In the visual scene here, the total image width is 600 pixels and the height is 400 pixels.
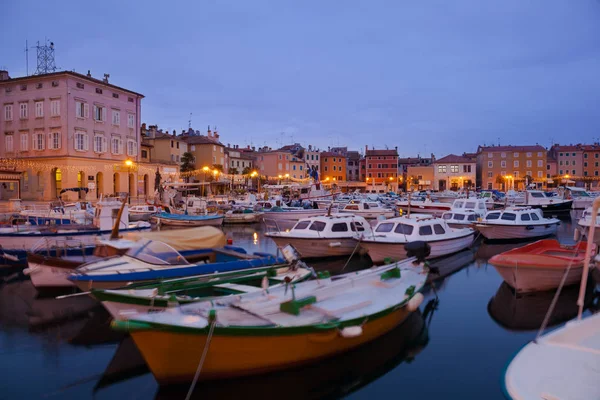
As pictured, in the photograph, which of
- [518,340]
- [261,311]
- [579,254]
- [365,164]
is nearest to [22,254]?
[261,311]

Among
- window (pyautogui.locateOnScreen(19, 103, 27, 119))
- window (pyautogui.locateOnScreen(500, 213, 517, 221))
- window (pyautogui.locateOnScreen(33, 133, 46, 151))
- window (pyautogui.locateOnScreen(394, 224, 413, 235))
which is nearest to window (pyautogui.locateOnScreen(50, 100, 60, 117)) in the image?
window (pyautogui.locateOnScreen(33, 133, 46, 151))

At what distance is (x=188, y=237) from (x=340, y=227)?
7962 millimetres

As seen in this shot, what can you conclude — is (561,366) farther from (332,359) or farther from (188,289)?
(188,289)

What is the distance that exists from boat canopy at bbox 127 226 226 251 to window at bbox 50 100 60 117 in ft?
120

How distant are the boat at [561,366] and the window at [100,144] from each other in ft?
161

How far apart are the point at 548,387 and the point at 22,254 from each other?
20021 millimetres

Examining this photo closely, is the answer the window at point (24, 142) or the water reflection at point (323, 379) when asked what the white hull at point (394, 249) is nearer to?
the water reflection at point (323, 379)

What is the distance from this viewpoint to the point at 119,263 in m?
12.9

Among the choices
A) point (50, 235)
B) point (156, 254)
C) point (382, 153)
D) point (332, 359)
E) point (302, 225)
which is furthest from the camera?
point (382, 153)

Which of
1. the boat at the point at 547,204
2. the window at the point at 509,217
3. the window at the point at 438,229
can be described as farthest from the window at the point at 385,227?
the boat at the point at 547,204

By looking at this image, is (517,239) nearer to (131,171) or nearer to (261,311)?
(261,311)

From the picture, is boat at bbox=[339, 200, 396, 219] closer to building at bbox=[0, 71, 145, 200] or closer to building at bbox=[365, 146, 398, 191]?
building at bbox=[0, 71, 145, 200]

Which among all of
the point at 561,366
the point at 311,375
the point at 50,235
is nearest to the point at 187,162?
the point at 50,235

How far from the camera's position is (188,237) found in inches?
613
